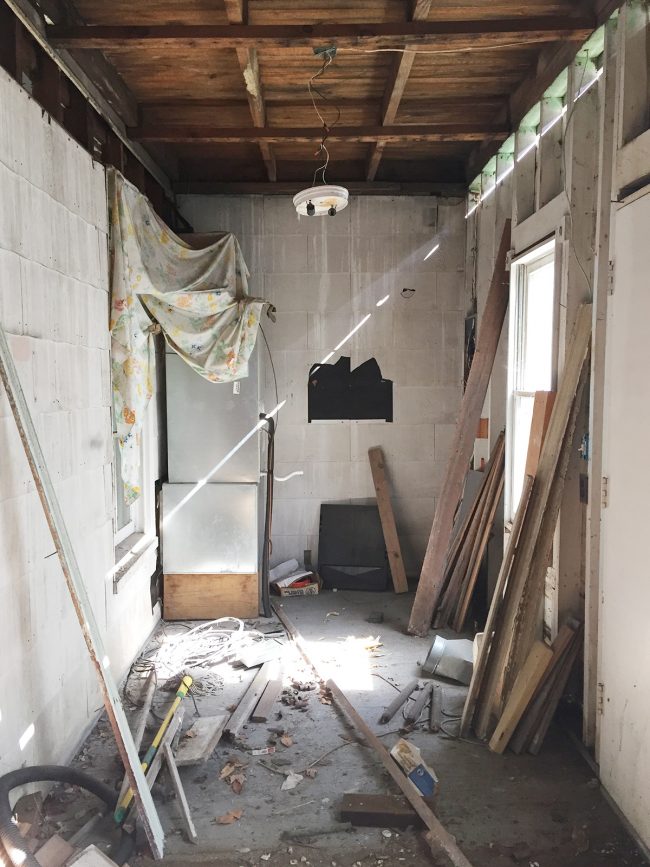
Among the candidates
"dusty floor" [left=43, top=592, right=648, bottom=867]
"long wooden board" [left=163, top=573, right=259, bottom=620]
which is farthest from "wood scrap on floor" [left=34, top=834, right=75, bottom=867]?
"long wooden board" [left=163, top=573, right=259, bottom=620]

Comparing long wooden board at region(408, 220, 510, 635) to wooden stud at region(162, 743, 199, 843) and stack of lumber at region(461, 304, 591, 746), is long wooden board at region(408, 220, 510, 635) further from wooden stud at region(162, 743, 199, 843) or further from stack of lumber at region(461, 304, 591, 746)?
wooden stud at region(162, 743, 199, 843)

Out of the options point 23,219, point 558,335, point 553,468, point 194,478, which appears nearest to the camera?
point 23,219

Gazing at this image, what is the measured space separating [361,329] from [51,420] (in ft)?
10.3

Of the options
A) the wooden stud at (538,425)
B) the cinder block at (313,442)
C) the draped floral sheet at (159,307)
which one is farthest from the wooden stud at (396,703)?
the cinder block at (313,442)

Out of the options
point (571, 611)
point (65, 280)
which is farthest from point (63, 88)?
point (571, 611)

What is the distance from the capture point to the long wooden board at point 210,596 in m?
4.64

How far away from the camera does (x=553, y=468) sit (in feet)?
9.77

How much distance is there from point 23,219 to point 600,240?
7.36 feet

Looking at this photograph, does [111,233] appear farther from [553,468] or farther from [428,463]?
[428,463]

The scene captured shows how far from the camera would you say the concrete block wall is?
5.27 m

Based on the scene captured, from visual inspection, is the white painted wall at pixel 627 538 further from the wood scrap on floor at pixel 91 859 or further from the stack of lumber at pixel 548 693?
the wood scrap on floor at pixel 91 859

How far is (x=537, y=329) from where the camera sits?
3.86m

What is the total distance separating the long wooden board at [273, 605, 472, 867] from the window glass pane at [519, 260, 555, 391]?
1985mm

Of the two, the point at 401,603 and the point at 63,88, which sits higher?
the point at 63,88
